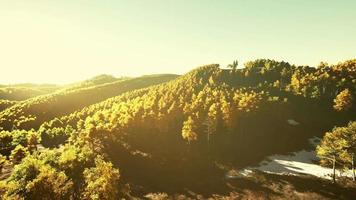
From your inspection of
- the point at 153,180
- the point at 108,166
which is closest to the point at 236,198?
the point at 153,180

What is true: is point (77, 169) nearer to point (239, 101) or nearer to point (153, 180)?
point (153, 180)

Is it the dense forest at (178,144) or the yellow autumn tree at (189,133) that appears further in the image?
the yellow autumn tree at (189,133)

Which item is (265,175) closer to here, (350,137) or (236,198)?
(236,198)

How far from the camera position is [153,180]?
266 feet

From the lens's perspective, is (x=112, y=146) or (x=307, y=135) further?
(x=307, y=135)

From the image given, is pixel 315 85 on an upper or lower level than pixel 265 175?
upper

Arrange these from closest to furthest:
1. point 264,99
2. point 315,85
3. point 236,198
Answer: point 236,198
point 264,99
point 315,85

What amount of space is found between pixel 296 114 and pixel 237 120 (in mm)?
34666

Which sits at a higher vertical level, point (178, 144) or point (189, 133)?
point (189, 133)

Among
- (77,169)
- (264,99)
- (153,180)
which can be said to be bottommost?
Result: (153,180)

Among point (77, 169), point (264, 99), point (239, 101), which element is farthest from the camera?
point (264, 99)

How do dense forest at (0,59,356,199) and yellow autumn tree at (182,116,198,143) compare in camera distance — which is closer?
dense forest at (0,59,356,199)

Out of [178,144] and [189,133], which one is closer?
[189,133]

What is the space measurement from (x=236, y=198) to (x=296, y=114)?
251 feet
